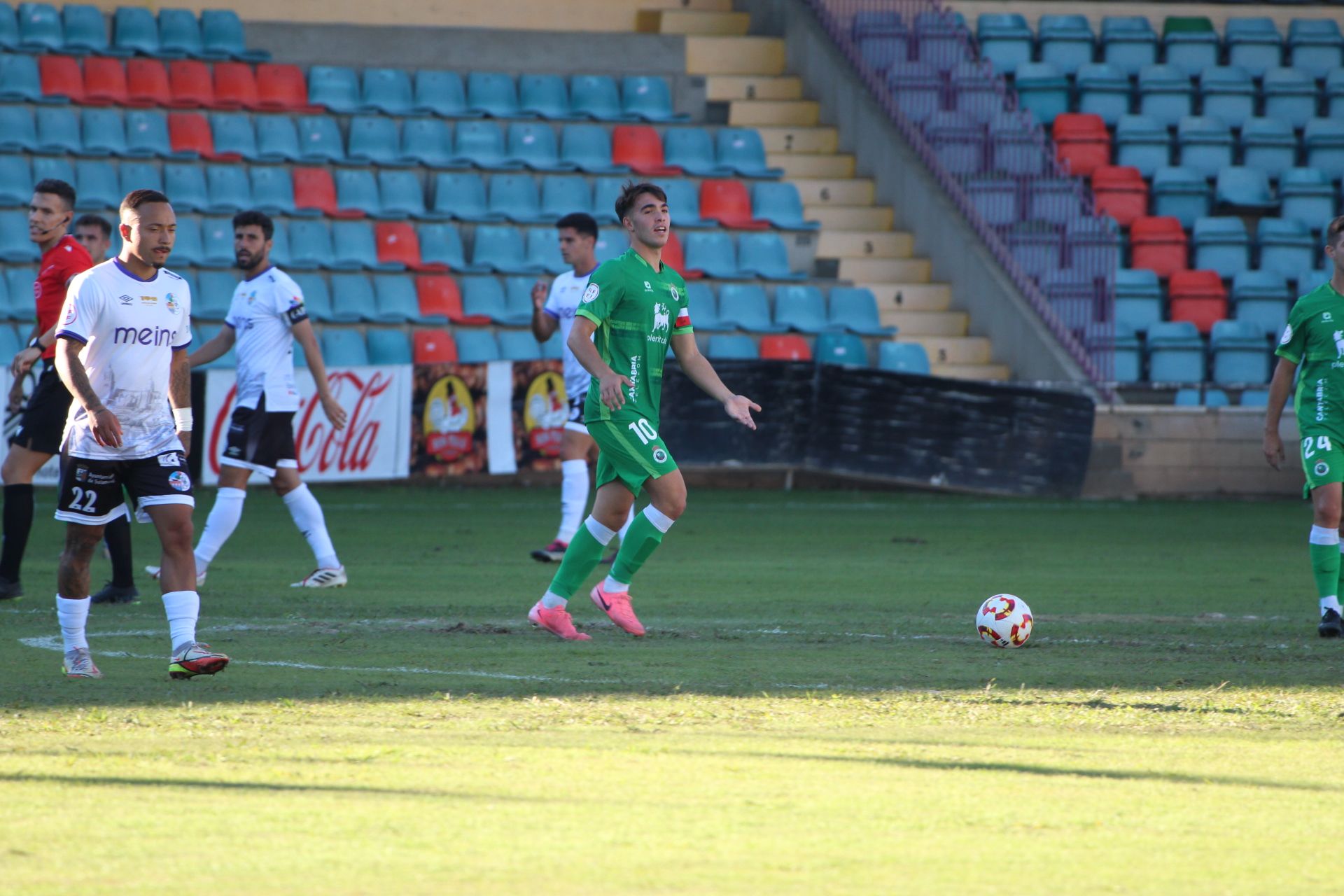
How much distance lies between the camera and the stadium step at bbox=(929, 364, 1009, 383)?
67.0 ft

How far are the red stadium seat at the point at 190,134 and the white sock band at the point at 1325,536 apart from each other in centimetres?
1513

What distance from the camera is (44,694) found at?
20.1 ft

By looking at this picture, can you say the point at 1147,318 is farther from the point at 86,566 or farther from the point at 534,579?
the point at 86,566

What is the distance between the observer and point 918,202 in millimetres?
22172

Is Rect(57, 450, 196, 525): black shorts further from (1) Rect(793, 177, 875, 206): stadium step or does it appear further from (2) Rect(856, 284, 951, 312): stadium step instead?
(1) Rect(793, 177, 875, 206): stadium step

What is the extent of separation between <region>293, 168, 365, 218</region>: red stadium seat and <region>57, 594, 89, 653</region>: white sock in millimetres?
13945

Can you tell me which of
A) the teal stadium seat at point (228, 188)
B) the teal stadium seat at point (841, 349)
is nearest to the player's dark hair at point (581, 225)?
the teal stadium seat at point (841, 349)

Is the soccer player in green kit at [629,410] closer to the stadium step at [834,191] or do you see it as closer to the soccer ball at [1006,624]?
the soccer ball at [1006,624]

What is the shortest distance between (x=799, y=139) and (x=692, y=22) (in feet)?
9.89

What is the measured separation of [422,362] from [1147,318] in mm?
8949

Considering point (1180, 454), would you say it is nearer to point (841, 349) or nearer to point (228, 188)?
point (841, 349)

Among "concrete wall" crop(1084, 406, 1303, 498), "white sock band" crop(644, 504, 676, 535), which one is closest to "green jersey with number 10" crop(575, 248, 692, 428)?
"white sock band" crop(644, 504, 676, 535)

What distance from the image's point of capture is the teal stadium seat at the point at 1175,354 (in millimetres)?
20234

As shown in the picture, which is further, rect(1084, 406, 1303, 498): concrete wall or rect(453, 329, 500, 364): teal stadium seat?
rect(453, 329, 500, 364): teal stadium seat
